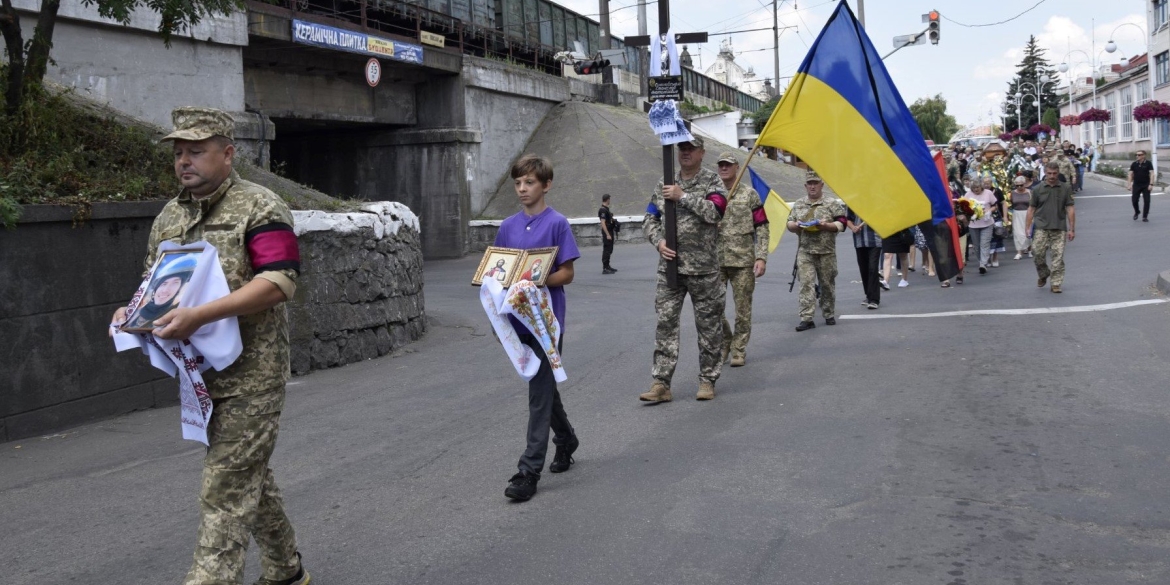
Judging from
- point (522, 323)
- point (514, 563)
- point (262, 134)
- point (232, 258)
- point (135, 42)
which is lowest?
point (514, 563)

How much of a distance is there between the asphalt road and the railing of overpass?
16.3 meters

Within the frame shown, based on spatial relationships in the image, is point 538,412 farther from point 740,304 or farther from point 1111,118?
point 1111,118

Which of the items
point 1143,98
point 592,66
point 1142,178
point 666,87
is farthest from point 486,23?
point 1143,98

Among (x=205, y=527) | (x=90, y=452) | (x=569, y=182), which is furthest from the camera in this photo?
(x=569, y=182)

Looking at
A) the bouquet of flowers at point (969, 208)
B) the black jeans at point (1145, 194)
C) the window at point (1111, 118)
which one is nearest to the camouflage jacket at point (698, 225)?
the bouquet of flowers at point (969, 208)

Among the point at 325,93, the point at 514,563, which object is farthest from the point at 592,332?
the point at 325,93

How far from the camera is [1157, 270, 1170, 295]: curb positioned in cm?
1356

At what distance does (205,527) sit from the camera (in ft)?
12.1

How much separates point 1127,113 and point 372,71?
6249 centimetres

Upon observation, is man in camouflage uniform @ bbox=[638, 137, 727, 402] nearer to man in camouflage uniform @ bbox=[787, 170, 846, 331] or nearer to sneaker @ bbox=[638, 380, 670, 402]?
sneaker @ bbox=[638, 380, 670, 402]

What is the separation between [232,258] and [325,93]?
72.7ft

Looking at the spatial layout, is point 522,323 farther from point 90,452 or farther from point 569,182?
point 569,182

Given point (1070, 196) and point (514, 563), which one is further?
point (1070, 196)

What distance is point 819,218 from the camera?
469 inches
